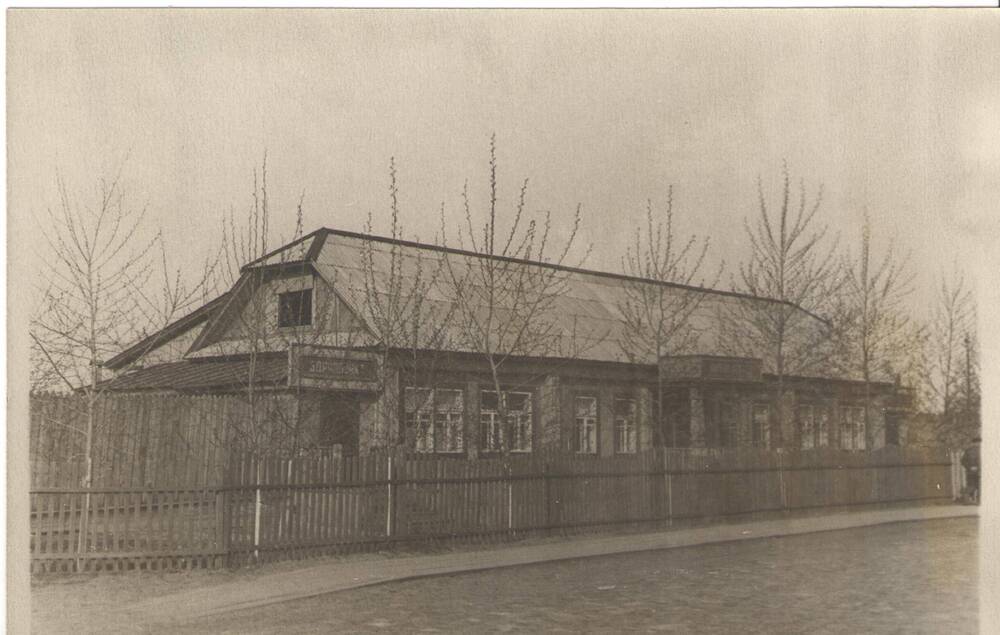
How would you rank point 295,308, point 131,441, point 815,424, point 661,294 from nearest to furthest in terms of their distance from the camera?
point 131,441
point 295,308
point 815,424
point 661,294

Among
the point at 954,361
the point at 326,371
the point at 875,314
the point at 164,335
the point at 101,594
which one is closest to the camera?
the point at 101,594

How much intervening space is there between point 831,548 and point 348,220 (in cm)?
584

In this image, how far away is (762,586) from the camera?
946 centimetres

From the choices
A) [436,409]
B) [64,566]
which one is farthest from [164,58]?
[436,409]

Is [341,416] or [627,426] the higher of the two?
[341,416]

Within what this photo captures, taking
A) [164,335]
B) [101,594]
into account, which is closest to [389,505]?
[164,335]

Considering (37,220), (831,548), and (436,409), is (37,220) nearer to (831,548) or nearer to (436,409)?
(436,409)

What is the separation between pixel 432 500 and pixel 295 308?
262 centimetres

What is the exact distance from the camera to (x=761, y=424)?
12.7 meters

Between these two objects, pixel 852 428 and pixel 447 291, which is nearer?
pixel 852 428

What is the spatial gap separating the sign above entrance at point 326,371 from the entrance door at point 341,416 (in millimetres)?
125

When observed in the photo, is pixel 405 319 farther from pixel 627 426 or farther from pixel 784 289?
pixel 784 289

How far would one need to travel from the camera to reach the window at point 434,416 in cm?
1183

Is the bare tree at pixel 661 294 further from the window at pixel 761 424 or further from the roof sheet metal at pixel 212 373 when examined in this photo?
the roof sheet metal at pixel 212 373
